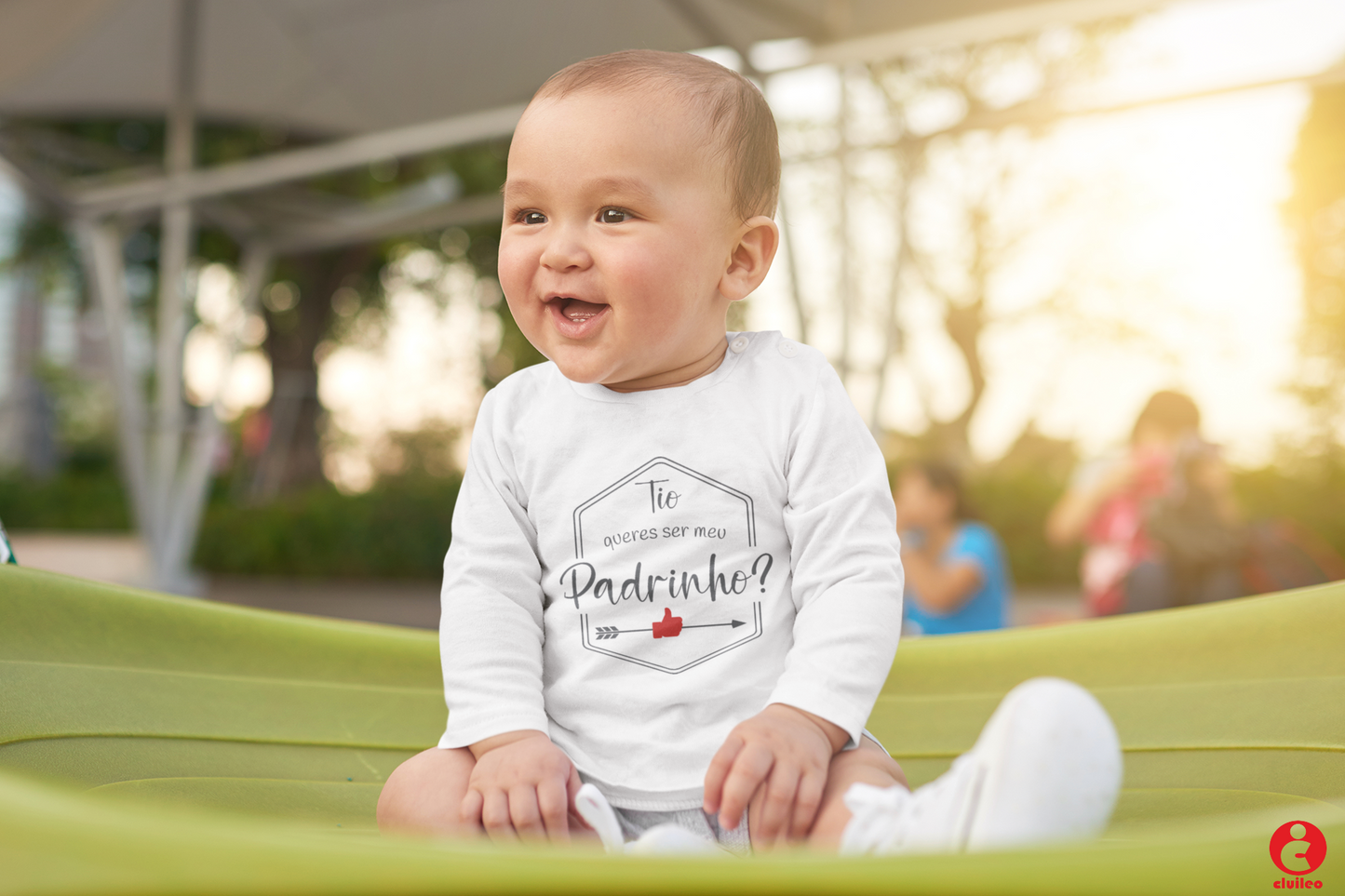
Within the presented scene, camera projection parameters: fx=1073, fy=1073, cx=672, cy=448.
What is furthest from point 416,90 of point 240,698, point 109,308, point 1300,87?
point 240,698

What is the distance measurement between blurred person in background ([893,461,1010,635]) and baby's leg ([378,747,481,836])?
7.72ft

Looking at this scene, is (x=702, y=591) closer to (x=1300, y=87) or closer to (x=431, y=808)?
(x=431, y=808)

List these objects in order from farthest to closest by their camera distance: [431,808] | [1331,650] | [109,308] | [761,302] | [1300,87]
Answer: [761,302] < [109,308] < [1300,87] < [1331,650] < [431,808]

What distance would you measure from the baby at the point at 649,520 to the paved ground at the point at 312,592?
5.30m

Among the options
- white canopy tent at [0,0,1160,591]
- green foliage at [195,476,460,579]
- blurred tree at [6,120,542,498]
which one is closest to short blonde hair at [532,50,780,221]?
white canopy tent at [0,0,1160,591]

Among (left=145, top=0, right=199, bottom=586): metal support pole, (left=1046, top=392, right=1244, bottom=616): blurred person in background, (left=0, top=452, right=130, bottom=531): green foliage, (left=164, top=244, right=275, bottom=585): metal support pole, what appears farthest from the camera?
(left=0, top=452, right=130, bottom=531): green foliage

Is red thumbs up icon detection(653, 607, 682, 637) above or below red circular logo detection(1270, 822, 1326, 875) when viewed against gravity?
above

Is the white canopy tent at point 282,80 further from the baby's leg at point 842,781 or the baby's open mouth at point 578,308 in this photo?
the baby's leg at point 842,781

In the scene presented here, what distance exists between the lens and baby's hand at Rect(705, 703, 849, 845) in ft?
2.39

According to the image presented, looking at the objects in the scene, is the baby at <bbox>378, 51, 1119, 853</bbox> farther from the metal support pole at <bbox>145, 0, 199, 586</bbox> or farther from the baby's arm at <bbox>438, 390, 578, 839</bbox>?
the metal support pole at <bbox>145, 0, 199, 586</bbox>

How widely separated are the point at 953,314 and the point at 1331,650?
23.8ft

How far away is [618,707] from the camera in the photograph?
2.93 ft

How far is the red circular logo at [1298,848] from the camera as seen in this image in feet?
1.52

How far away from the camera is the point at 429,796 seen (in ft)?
2.79
